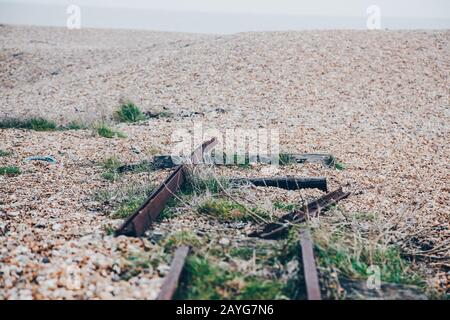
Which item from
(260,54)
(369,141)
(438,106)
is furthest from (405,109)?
(260,54)

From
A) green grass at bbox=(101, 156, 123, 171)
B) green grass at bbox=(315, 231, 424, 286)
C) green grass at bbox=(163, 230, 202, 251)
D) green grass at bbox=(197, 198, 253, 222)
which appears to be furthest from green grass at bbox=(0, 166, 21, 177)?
green grass at bbox=(315, 231, 424, 286)

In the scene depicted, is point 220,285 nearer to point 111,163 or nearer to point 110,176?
point 110,176

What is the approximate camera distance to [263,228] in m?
3.84

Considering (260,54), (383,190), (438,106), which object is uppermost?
(260,54)

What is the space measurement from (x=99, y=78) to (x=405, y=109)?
10683 millimetres

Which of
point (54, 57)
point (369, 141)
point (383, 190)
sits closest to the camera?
point (383, 190)

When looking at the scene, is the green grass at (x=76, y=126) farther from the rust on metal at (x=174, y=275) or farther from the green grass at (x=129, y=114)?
the rust on metal at (x=174, y=275)

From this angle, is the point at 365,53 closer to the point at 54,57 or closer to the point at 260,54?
the point at 260,54

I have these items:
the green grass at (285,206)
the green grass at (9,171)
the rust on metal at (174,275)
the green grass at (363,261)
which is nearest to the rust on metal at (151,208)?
the rust on metal at (174,275)

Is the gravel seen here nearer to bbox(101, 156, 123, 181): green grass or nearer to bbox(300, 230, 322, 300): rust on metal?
bbox(101, 156, 123, 181): green grass

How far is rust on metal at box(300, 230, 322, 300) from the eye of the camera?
260 cm

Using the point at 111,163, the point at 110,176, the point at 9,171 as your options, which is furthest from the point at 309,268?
the point at 9,171

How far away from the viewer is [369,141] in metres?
8.56

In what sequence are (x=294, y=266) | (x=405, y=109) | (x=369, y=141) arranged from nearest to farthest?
(x=294, y=266)
(x=369, y=141)
(x=405, y=109)
